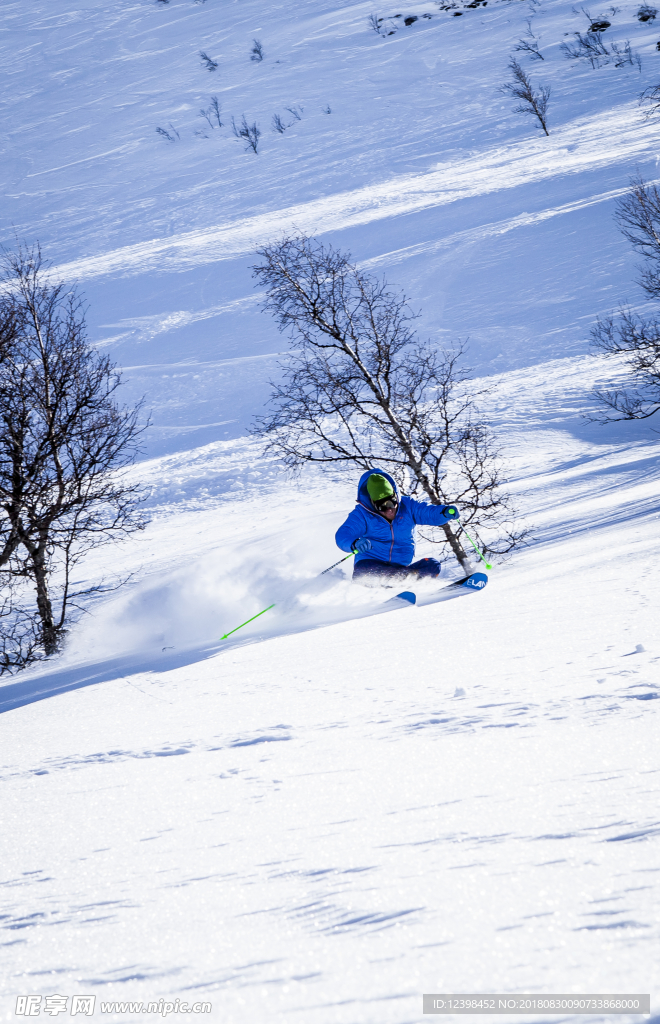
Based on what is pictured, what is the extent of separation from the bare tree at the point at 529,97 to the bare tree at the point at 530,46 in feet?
21.0

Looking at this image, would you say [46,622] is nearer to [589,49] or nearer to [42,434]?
[42,434]

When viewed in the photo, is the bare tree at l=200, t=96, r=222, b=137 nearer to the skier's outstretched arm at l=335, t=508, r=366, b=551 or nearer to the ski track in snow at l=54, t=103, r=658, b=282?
the ski track in snow at l=54, t=103, r=658, b=282

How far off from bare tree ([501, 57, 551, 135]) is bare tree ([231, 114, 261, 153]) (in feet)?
67.4

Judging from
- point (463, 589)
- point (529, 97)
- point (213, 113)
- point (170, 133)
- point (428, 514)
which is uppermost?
point (213, 113)

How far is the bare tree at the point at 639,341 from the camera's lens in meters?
17.8

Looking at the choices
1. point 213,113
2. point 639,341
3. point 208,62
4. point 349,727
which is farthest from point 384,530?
point 208,62

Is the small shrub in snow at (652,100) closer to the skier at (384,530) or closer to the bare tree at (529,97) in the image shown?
the bare tree at (529,97)

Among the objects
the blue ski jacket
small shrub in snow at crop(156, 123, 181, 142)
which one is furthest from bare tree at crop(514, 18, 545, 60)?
the blue ski jacket

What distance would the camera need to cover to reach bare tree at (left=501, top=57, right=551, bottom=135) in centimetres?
4597

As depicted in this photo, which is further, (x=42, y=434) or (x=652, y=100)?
(x=652, y=100)

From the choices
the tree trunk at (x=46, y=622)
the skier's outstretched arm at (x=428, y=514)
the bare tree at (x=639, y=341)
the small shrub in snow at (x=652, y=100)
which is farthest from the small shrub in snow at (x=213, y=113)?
the skier's outstretched arm at (x=428, y=514)

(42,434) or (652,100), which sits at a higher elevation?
(652,100)

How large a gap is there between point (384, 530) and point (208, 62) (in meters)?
89.8

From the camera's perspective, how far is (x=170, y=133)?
6788cm
